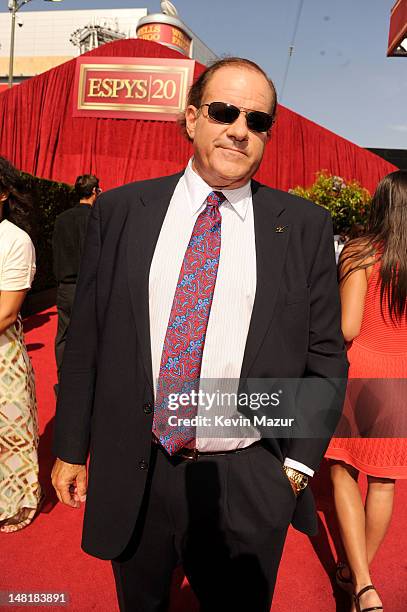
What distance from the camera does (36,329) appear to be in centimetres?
685

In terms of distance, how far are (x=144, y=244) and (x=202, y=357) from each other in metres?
0.37

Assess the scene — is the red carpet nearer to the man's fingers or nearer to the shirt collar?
the man's fingers

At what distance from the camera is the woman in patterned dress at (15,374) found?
2168 mm

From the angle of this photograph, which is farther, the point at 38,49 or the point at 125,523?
the point at 38,49

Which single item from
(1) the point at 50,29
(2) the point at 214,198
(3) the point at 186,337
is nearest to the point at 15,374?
(3) the point at 186,337

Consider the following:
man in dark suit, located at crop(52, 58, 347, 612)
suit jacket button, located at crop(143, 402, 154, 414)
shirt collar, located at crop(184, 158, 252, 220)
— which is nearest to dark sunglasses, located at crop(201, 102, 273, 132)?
man in dark suit, located at crop(52, 58, 347, 612)

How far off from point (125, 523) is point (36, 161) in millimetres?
20280

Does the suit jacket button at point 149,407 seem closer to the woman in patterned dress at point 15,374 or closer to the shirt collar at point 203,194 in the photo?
the shirt collar at point 203,194

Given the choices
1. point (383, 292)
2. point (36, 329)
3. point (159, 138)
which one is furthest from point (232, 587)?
point (159, 138)

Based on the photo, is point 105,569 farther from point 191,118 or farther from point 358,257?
point 191,118

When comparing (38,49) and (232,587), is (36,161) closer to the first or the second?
(232,587)

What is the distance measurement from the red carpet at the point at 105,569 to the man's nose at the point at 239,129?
1.94m

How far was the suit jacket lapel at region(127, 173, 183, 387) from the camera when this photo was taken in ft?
4.24

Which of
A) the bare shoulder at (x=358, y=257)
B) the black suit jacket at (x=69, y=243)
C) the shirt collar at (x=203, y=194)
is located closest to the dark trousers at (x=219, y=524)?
the shirt collar at (x=203, y=194)
